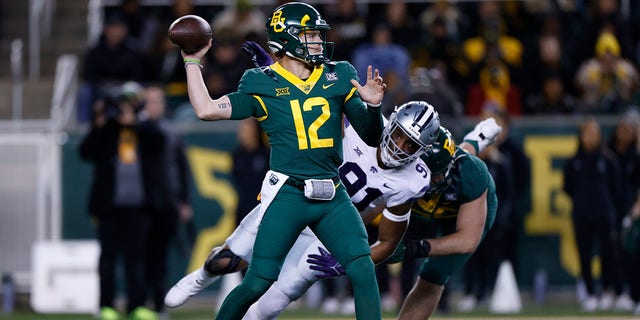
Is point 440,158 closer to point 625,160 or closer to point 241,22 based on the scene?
point 625,160

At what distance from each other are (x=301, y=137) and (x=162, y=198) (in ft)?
14.4

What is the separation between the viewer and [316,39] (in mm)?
7715

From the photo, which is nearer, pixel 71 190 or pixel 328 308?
pixel 328 308

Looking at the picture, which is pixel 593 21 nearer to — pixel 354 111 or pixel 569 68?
pixel 569 68

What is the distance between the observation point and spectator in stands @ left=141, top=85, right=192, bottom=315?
1182 centimetres

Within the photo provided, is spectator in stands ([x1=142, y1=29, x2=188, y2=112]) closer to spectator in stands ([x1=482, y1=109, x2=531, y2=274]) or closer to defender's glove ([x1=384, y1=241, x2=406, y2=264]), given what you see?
spectator in stands ([x1=482, y1=109, x2=531, y2=274])

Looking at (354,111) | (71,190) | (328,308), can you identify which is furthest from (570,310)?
(354,111)

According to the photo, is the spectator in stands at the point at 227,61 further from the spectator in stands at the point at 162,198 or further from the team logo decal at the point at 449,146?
the team logo decal at the point at 449,146

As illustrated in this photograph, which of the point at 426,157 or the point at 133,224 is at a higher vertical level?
the point at 426,157

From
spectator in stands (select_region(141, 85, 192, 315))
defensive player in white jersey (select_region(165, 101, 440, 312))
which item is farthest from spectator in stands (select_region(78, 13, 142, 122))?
defensive player in white jersey (select_region(165, 101, 440, 312))

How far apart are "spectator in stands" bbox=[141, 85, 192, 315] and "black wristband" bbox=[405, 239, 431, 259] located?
389 centimetres

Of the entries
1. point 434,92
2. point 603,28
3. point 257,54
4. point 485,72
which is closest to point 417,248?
point 257,54

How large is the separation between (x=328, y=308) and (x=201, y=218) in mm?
1883

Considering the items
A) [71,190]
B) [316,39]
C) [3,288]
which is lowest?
[3,288]
